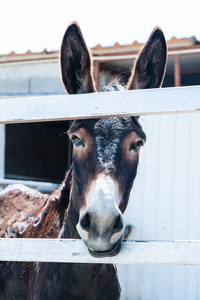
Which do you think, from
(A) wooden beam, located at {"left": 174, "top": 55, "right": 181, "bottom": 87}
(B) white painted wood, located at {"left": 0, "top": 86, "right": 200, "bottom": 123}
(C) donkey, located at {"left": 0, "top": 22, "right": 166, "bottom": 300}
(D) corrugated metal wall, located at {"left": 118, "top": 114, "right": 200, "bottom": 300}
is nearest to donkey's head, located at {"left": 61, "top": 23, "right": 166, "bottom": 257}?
(C) donkey, located at {"left": 0, "top": 22, "right": 166, "bottom": 300}

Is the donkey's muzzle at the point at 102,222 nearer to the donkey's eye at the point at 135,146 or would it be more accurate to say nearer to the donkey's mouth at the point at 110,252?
the donkey's mouth at the point at 110,252

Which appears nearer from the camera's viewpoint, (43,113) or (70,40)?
(43,113)

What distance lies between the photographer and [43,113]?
1.79 meters

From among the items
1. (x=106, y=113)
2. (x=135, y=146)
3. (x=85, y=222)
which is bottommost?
(x=85, y=222)

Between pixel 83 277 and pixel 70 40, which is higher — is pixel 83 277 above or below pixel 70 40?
below

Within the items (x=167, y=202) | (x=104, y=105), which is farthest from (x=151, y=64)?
(x=167, y=202)

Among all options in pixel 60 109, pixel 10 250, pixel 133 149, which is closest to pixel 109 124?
pixel 133 149

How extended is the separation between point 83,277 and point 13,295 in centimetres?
73

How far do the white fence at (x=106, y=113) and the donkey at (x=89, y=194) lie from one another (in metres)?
0.11

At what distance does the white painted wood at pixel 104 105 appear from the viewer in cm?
161

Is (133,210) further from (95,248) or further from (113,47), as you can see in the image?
(95,248)

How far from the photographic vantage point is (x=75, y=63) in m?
2.38

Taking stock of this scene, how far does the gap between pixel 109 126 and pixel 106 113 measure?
380 mm

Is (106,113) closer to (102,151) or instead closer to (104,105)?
(104,105)
